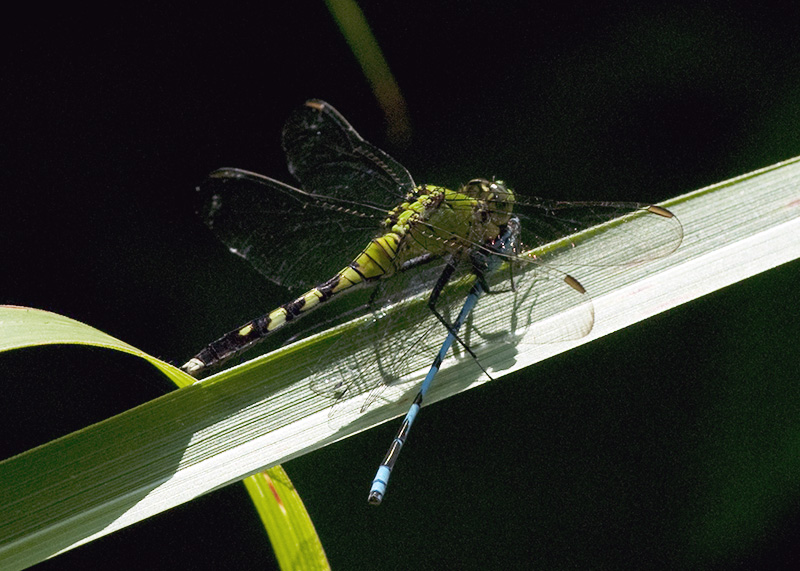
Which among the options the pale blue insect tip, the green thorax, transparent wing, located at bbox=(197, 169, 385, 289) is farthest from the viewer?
transparent wing, located at bbox=(197, 169, 385, 289)

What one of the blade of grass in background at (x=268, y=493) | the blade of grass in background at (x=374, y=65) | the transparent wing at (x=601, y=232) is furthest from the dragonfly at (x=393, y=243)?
the blade of grass in background at (x=374, y=65)

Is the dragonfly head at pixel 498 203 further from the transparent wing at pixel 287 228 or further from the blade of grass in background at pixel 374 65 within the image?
the blade of grass in background at pixel 374 65

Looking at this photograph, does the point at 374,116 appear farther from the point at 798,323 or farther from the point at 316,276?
the point at 798,323

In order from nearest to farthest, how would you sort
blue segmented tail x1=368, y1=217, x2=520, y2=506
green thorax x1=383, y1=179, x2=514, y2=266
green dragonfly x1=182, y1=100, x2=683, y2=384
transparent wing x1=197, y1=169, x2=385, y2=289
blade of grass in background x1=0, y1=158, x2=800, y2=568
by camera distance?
1. blade of grass in background x1=0, y1=158, x2=800, y2=568
2. blue segmented tail x1=368, y1=217, x2=520, y2=506
3. green dragonfly x1=182, y1=100, x2=683, y2=384
4. green thorax x1=383, y1=179, x2=514, y2=266
5. transparent wing x1=197, y1=169, x2=385, y2=289

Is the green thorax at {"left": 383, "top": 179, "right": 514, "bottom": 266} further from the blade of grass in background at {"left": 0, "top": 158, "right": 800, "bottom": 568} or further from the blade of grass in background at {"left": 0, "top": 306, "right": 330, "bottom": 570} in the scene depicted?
the blade of grass in background at {"left": 0, "top": 306, "right": 330, "bottom": 570}

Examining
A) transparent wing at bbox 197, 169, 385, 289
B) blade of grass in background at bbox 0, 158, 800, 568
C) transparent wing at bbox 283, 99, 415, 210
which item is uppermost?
transparent wing at bbox 283, 99, 415, 210

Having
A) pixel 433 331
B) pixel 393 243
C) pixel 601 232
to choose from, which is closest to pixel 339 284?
pixel 393 243

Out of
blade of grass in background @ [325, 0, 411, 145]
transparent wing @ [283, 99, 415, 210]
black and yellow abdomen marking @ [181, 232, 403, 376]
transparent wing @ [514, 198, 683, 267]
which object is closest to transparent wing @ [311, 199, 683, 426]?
transparent wing @ [514, 198, 683, 267]

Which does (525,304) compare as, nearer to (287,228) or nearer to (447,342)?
(447,342)

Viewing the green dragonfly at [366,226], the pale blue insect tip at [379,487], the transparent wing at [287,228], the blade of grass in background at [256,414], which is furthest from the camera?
the transparent wing at [287,228]
